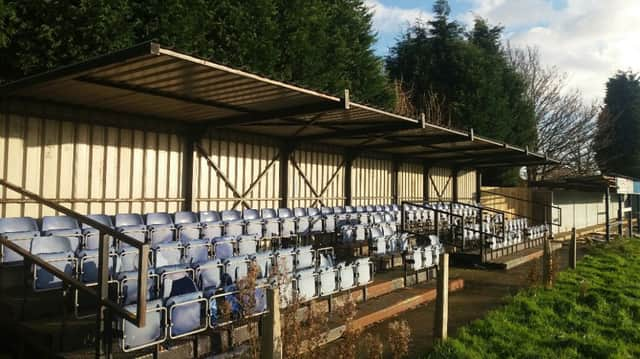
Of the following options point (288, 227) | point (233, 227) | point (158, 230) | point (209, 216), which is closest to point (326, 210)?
point (288, 227)

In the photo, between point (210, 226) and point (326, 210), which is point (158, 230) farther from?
point (326, 210)

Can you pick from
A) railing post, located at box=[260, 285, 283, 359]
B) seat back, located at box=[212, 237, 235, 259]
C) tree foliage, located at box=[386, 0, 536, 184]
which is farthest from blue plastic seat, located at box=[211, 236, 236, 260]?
tree foliage, located at box=[386, 0, 536, 184]

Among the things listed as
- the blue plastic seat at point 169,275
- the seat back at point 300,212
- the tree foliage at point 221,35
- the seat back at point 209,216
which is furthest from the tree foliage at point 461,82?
the blue plastic seat at point 169,275

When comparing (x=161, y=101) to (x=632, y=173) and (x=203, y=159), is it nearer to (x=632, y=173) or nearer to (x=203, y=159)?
(x=203, y=159)

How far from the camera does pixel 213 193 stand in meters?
10.8

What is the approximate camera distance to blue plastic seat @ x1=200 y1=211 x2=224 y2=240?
8.43 meters

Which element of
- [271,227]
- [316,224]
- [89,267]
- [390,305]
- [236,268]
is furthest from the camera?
[316,224]

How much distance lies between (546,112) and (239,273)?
108 ft

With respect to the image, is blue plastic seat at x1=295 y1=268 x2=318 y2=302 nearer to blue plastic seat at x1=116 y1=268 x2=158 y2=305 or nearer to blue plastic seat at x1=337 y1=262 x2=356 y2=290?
blue plastic seat at x1=337 y1=262 x2=356 y2=290

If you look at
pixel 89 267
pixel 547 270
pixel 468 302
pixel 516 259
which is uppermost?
pixel 89 267

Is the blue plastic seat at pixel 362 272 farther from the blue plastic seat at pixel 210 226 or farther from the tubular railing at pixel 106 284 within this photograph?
the tubular railing at pixel 106 284

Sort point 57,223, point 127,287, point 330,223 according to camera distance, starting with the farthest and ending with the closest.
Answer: point 330,223, point 57,223, point 127,287

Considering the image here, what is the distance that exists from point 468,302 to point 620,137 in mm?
36434

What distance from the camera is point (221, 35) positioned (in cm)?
1038
